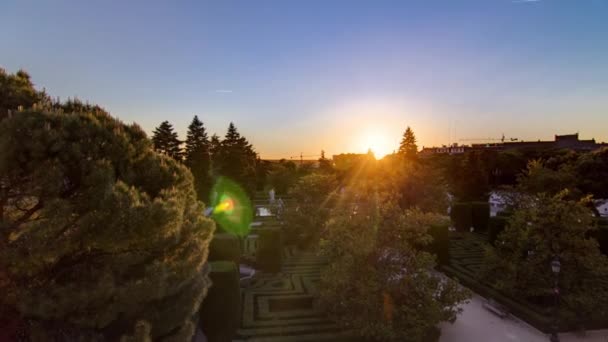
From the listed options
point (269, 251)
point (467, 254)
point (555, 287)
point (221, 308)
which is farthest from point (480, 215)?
point (221, 308)

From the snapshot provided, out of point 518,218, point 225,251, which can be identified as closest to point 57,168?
point 225,251

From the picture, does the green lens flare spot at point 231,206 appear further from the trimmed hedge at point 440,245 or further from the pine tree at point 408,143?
the pine tree at point 408,143

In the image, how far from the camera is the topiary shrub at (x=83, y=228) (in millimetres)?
4691

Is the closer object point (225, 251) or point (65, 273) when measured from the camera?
point (65, 273)

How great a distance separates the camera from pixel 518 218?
12.6 m

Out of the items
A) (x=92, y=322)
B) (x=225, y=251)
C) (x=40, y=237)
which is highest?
(x=40, y=237)

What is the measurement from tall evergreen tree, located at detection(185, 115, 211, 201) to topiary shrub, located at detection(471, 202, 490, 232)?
25474 mm

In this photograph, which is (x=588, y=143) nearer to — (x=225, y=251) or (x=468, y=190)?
(x=468, y=190)

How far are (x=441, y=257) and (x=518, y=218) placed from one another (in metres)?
5.89

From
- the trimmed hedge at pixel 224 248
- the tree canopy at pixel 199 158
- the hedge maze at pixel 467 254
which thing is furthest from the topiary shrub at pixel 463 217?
the tree canopy at pixel 199 158

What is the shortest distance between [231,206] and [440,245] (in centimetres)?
1942

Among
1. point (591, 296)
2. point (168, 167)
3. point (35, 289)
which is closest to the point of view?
point (35, 289)

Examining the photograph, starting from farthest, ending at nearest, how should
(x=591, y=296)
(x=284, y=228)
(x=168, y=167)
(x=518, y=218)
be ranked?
1. (x=284, y=228)
2. (x=518, y=218)
3. (x=591, y=296)
4. (x=168, y=167)

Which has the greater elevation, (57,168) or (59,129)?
(59,129)
